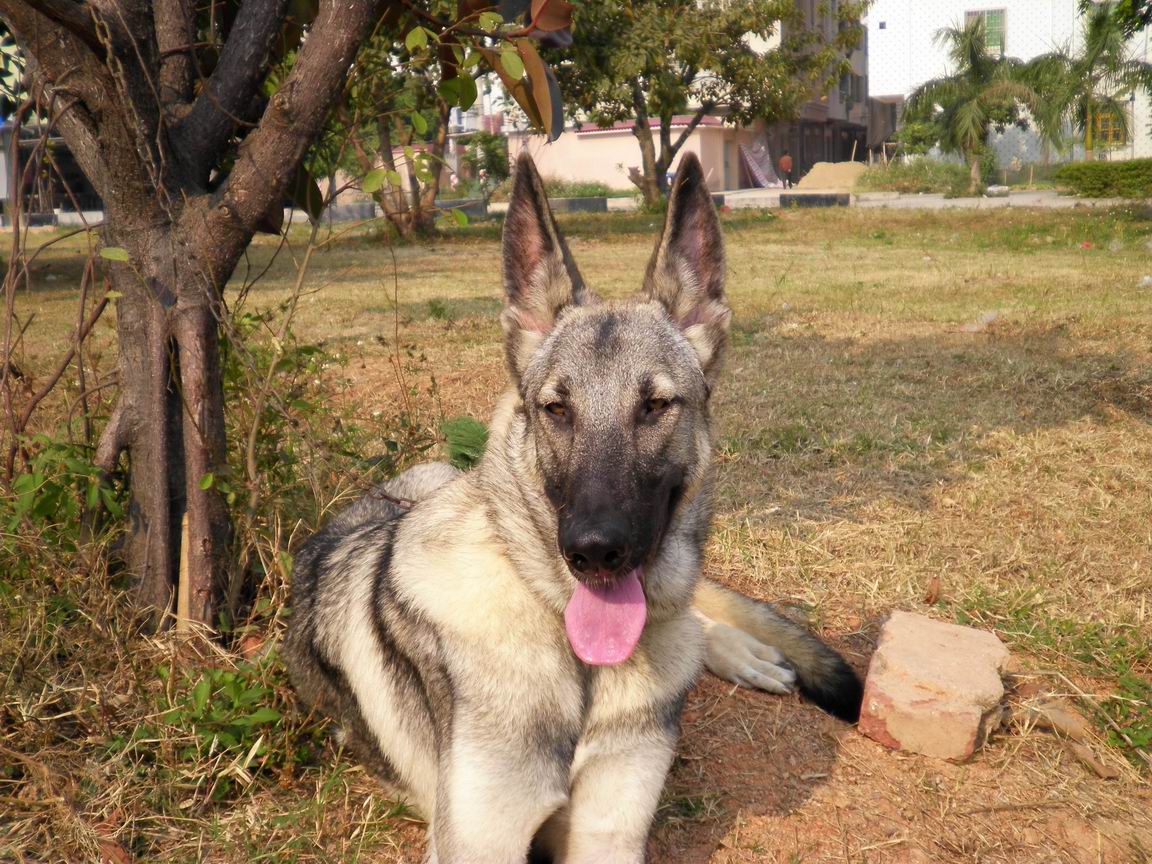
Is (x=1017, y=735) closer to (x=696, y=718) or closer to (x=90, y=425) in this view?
(x=696, y=718)

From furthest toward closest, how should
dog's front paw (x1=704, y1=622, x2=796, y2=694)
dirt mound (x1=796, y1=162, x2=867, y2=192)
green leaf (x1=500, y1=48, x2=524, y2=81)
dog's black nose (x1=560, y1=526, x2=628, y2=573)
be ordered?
dirt mound (x1=796, y1=162, x2=867, y2=192)
dog's front paw (x1=704, y1=622, x2=796, y2=694)
green leaf (x1=500, y1=48, x2=524, y2=81)
dog's black nose (x1=560, y1=526, x2=628, y2=573)

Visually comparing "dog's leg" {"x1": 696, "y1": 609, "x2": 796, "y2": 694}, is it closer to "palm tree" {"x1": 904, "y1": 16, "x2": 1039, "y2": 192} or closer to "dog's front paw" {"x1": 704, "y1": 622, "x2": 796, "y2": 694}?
"dog's front paw" {"x1": 704, "y1": 622, "x2": 796, "y2": 694}

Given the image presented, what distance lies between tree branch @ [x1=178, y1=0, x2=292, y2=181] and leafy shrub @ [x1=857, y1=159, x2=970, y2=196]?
32913 millimetres

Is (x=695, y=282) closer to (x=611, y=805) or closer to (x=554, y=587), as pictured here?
(x=554, y=587)

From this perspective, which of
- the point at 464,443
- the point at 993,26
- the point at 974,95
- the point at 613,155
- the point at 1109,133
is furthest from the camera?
the point at 613,155

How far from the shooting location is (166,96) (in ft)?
11.0

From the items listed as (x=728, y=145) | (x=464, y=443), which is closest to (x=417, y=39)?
A: (x=464, y=443)

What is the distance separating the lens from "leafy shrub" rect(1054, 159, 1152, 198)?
89.5 feet

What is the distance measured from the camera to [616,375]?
273cm

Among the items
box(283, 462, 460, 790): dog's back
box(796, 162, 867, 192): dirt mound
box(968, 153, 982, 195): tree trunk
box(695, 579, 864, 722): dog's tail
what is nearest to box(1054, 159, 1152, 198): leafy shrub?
box(968, 153, 982, 195): tree trunk

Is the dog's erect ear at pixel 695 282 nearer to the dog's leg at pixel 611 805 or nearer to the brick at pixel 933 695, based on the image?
the dog's leg at pixel 611 805

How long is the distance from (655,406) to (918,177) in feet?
120

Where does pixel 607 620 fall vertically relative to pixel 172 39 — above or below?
below

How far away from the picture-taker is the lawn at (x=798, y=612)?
2.91 m
